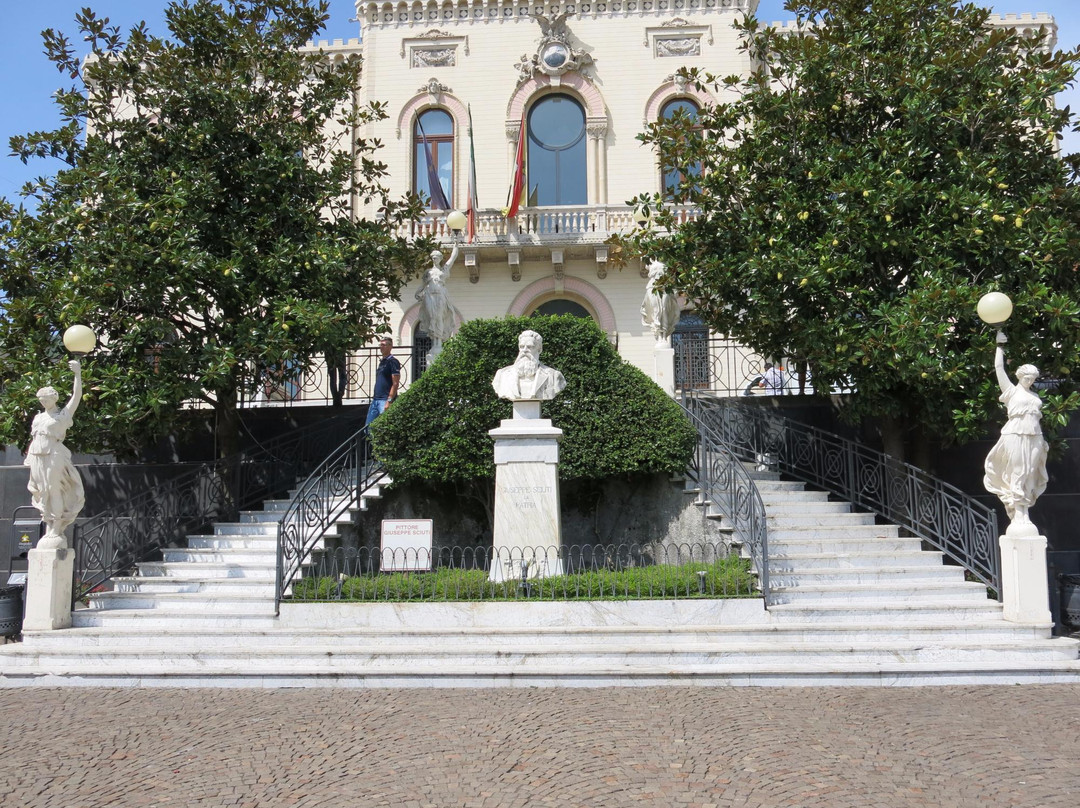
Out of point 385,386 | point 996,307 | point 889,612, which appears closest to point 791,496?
point 889,612

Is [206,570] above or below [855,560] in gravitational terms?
below

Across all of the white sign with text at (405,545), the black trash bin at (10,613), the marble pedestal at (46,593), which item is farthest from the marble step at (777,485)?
the black trash bin at (10,613)

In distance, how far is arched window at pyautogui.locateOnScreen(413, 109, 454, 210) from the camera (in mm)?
21922

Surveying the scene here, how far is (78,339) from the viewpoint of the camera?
30.9ft

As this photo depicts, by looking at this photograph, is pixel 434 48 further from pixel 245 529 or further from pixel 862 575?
pixel 862 575

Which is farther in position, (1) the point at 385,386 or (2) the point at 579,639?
(1) the point at 385,386

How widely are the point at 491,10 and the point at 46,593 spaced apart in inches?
708

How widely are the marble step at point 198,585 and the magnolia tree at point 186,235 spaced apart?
6.49 feet

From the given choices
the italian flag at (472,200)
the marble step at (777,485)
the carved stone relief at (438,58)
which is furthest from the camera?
the carved stone relief at (438,58)

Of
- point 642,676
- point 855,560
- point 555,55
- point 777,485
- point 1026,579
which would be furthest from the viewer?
point 555,55

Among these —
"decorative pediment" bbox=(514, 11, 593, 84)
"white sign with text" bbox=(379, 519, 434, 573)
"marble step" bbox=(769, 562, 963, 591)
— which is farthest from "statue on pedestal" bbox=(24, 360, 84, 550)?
"decorative pediment" bbox=(514, 11, 593, 84)

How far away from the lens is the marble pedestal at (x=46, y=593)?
9281 mm

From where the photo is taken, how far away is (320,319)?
1131 cm

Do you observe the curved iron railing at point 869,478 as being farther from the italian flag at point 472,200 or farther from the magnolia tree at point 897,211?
the italian flag at point 472,200
